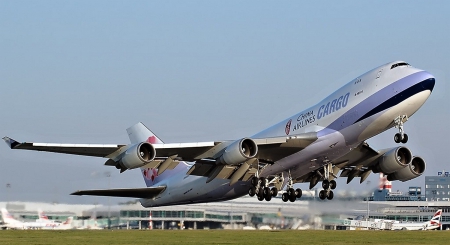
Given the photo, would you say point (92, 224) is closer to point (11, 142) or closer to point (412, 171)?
point (11, 142)

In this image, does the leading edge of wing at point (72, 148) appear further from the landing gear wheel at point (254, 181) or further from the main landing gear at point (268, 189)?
the main landing gear at point (268, 189)

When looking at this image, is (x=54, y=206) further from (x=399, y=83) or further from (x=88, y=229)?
(x=399, y=83)

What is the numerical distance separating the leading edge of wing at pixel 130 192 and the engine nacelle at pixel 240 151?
34.2 ft

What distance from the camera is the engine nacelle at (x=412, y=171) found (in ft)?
142

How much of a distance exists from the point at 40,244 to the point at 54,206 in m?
10.2

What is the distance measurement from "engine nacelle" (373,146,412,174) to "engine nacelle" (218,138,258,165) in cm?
998

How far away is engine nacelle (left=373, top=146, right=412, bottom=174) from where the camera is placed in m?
41.3

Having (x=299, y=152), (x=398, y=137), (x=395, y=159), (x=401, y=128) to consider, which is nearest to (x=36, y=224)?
(x=299, y=152)

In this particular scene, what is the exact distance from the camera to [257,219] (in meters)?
54.8

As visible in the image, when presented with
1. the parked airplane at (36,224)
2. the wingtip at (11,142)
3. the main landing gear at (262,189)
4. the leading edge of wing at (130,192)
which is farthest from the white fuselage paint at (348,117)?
the parked airplane at (36,224)

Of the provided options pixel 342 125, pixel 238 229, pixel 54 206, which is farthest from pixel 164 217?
pixel 342 125

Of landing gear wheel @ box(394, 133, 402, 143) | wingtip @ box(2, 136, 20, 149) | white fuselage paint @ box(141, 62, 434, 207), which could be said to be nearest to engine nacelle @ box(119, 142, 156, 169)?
wingtip @ box(2, 136, 20, 149)

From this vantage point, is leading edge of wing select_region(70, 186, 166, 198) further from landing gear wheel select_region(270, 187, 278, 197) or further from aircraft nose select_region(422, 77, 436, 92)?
aircraft nose select_region(422, 77, 436, 92)

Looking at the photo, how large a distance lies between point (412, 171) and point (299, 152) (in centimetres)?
1072
